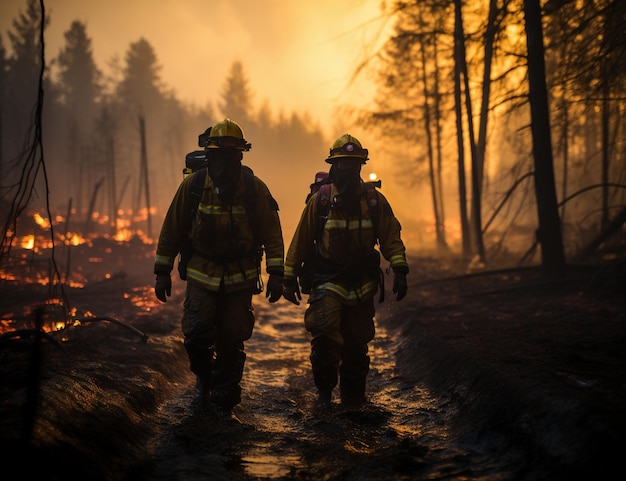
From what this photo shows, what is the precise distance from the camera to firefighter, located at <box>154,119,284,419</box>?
453 centimetres

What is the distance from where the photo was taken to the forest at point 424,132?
916 cm

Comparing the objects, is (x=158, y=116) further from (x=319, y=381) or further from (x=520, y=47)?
(x=319, y=381)

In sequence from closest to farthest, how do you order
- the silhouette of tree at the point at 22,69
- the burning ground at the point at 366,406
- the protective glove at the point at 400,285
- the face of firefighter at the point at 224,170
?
the burning ground at the point at 366,406
the face of firefighter at the point at 224,170
the protective glove at the point at 400,285
the silhouette of tree at the point at 22,69

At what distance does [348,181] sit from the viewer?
492cm

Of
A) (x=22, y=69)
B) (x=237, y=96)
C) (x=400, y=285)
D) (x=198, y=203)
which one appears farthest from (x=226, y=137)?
(x=237, y=96)

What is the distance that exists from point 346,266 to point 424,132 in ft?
63.8

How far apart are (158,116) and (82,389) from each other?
60495 mm

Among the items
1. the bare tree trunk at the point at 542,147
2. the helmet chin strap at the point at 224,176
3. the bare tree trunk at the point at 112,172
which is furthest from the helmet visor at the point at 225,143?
the bare tree trunk at the point at 112,172

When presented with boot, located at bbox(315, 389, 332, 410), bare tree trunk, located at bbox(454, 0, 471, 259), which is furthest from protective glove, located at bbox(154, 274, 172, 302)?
bare tree trunk, located at bbox(454, 0, 471, 259)

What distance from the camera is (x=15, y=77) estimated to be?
A: 47.6 meters

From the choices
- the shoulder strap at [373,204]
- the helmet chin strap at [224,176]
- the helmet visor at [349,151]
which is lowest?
the shoulder strap at [373,204]

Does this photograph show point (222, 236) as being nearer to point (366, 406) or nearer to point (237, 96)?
point (366, 406)

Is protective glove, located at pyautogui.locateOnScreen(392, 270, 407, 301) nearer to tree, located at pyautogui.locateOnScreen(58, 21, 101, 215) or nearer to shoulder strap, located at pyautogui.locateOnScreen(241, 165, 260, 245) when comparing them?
shoulder strap, located at pyautogui.locateOnScreen(241, 165, 260, 245)

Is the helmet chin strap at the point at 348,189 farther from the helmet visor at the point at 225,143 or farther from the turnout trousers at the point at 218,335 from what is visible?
the turnout trousers at the point at 218,335
